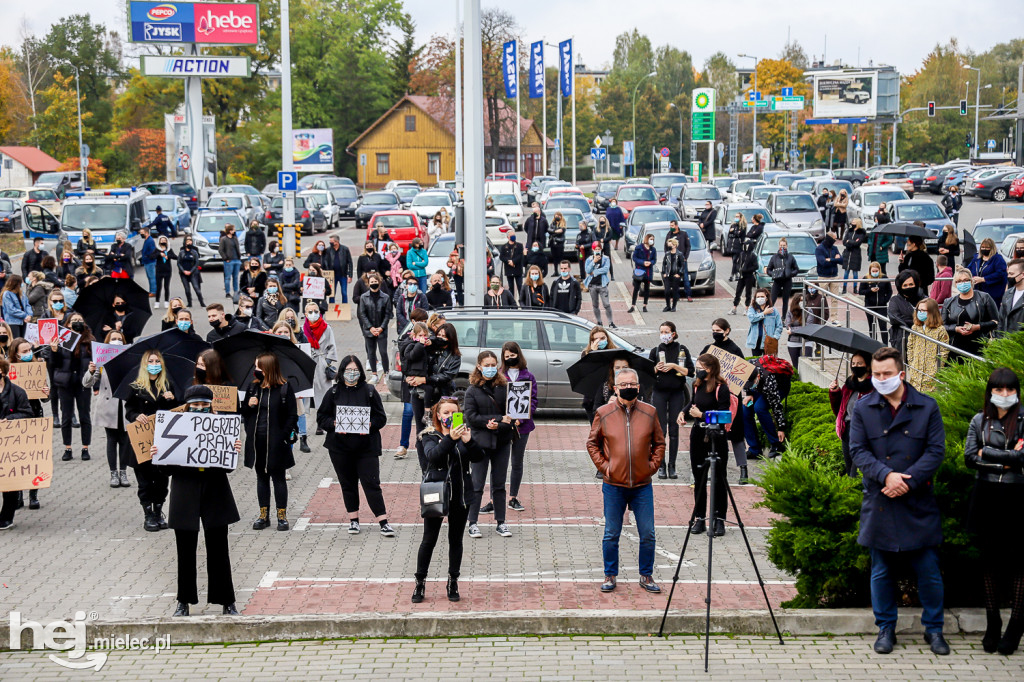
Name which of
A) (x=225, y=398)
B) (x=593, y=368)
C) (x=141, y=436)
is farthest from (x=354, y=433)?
(x=593, y=368)

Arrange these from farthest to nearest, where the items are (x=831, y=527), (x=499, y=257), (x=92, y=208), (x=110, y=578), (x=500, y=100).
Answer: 1. (x=500, y=100)
2. (x=92, y=208)
3. (x=499, y=257)
4. (x=110, y=578)
5. (x=831, y=527)

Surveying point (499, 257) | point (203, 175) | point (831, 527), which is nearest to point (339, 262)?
point (499, 257)

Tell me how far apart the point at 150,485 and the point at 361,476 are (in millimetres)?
2125

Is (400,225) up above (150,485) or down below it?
above

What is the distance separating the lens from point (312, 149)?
55.3m

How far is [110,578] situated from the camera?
9562 mm

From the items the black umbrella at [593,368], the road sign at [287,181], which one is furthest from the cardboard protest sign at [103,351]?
the road sign at [287,181]

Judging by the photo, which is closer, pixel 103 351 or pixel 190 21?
pixel 103 351

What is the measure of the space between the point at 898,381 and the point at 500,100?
241ft

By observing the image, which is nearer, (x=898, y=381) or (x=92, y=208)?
(x=898, y=381)

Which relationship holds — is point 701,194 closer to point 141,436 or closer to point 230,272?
point 230,272

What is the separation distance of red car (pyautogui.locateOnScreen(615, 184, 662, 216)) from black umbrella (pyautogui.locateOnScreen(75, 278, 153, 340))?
96.9 feet

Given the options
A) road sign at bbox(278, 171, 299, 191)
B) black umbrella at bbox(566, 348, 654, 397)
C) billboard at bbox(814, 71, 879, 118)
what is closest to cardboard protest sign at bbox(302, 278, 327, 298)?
black umbrella at bbox(566, 348, 654, 397)

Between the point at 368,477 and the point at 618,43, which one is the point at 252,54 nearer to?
the point at 368,477
